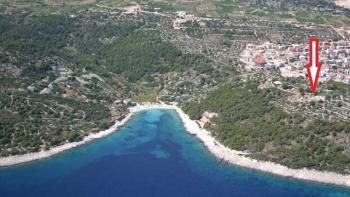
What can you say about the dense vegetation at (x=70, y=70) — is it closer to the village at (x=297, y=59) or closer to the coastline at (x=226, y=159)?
the coastline at (x=226, y=159)

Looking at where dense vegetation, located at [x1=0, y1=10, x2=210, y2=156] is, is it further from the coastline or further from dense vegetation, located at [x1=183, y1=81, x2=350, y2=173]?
dense vegetation, located at [x1=183, y1=81, x2=350, y2=173]

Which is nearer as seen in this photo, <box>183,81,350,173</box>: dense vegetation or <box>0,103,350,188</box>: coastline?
<box>0,103,350,188</box>: coastline

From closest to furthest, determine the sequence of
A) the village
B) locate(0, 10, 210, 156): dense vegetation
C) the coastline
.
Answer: the coastline < locate(0, 10, 210, 156): dense vegetation < the village

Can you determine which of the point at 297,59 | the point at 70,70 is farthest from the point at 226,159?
the point at 70,70

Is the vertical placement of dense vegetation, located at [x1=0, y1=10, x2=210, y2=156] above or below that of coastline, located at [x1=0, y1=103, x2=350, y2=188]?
above

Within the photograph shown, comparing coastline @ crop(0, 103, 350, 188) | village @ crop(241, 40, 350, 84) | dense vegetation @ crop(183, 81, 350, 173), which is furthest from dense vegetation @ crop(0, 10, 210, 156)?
dense vegetation @ crop(183, 81, 350, 173)

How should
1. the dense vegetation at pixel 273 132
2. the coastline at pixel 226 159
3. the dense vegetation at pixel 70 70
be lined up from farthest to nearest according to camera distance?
the dense vegetation at pixel 70 70 < the dense vegetation at pixel 273 132 < the coastline at pixel 226 159

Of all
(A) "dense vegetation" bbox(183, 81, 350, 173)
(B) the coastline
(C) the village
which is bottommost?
(B) the coastline

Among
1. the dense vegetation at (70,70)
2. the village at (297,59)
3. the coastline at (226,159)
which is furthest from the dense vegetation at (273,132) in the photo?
the dense vegetation at (70,70)

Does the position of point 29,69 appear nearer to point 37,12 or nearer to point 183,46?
point 183,46
